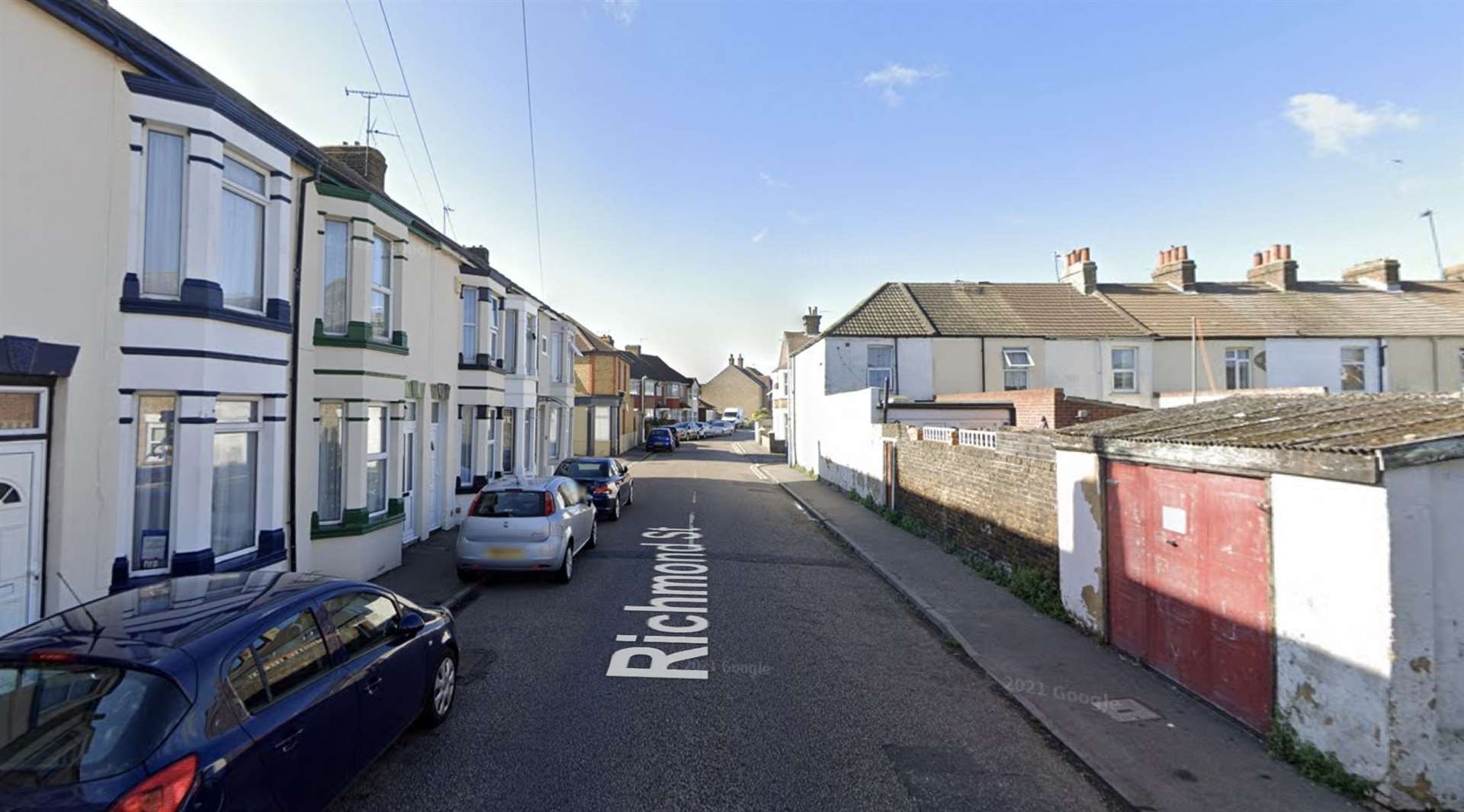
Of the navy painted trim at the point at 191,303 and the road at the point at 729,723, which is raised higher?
the navy painted trim at the point at 191,303

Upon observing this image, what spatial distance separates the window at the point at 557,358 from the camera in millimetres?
22516

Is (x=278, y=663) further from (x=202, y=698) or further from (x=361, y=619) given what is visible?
(x=361, y=619)

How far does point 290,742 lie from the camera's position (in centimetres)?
330

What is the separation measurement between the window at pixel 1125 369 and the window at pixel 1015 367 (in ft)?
10.2

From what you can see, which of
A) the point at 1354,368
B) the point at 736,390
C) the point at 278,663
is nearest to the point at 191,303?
the point at 278,663

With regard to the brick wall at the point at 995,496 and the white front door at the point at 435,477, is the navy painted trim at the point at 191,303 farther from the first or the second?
the brick wall at the point at 995,496

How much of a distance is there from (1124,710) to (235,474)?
29.7ft

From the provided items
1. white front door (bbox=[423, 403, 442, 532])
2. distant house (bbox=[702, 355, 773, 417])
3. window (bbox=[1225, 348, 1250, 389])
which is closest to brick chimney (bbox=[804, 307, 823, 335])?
window (bbox=[1225, 348, 1250, 389])

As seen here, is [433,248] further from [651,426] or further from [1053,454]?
[651,426]

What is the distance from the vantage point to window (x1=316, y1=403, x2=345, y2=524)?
9.18 metres

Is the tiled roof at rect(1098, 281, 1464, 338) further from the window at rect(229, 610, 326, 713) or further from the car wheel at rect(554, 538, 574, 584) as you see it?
the window at rect(229, 610, 326, 713)

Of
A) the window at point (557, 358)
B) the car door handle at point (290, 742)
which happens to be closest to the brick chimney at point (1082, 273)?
the window at point (557, 358)

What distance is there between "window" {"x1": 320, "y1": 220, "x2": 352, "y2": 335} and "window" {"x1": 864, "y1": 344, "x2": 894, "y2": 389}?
694 inches

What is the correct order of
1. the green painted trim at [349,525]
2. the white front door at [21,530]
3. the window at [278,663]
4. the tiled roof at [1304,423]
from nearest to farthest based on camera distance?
the window at [278,663], the tiled roof at [1304,423], the white front door at [21,530], the green painted trim at [349,525]
